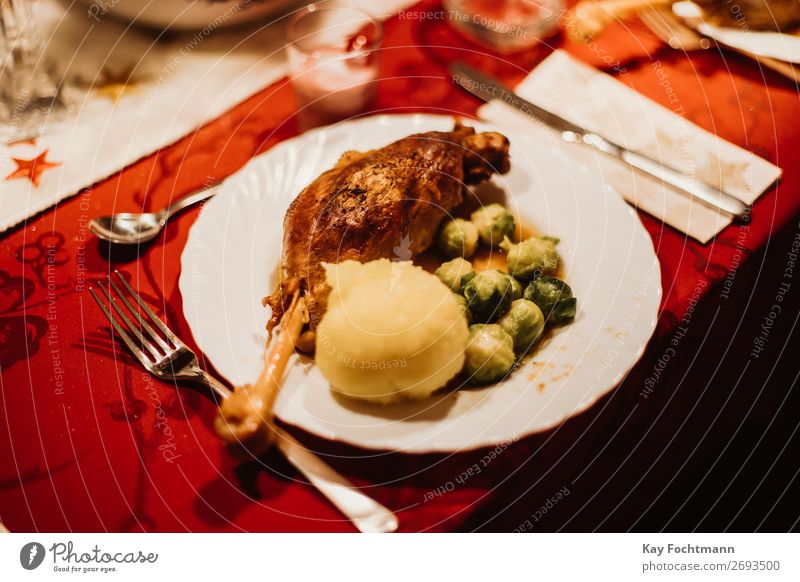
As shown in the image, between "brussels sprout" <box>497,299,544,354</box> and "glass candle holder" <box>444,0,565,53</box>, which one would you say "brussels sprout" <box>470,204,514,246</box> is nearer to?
"brussels sprout" <box>497,299,544,354</box>

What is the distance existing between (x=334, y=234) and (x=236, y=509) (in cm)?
66

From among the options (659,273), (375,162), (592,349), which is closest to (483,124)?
(375,162)

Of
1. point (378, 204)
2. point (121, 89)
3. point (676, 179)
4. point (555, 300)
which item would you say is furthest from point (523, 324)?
point (121, 89)

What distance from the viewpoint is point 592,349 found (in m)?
1.40

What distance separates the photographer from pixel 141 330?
4.88ft

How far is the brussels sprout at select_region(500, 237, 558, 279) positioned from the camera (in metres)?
1.58

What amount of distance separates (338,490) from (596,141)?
135 cm

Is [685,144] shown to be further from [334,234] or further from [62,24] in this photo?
[62,24]

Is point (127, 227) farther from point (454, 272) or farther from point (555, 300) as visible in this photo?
point (555, 300)

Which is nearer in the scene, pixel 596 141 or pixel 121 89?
pixel 596 141

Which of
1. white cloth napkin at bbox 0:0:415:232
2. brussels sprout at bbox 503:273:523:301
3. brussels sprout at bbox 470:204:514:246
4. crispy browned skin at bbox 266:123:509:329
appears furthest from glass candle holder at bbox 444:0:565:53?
brussels sprout at bbox 503:273:523:301

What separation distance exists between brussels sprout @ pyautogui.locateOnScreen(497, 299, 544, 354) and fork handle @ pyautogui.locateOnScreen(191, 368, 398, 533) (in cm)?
51
